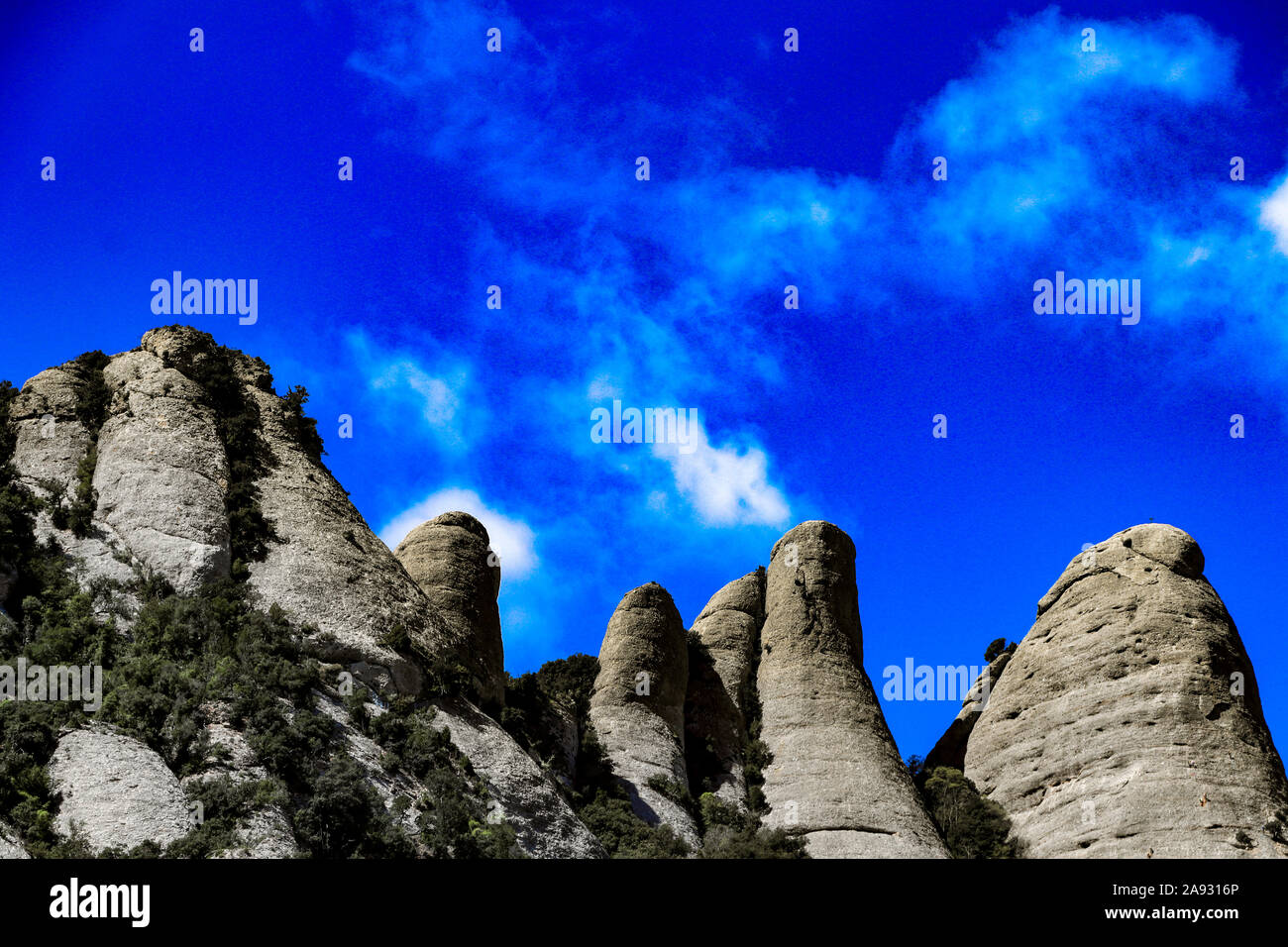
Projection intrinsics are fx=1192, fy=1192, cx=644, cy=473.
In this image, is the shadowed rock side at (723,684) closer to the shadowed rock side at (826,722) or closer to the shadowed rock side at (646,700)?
the shadowed rock side at (826,722)

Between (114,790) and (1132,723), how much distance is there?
3103 cm

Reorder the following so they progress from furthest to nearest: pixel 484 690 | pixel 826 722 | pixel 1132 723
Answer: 1. pixel 826 722
2. pixel 1132 723
3. pixel 484 690

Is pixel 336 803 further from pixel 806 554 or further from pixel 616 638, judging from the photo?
pixel 806 554

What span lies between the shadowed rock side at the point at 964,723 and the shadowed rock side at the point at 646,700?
1122 centimetres

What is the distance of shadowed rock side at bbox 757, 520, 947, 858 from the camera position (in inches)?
1513

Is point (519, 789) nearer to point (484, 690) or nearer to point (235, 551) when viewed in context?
point (484, 690)

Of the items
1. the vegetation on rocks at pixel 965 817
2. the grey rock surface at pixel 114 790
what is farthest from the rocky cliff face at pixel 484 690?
the vegetation on rocks at pixel 965 817

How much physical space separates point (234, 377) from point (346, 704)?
49.9 ft

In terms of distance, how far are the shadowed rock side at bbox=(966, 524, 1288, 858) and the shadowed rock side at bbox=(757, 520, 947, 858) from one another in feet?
14.3

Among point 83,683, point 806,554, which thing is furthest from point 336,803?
point 806,554

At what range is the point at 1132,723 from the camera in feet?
128

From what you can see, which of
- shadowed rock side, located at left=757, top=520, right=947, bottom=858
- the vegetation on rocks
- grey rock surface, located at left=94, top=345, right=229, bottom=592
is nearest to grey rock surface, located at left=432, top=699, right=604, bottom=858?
grey rock surface, located at left=94, top=345, right=229, bottom=592

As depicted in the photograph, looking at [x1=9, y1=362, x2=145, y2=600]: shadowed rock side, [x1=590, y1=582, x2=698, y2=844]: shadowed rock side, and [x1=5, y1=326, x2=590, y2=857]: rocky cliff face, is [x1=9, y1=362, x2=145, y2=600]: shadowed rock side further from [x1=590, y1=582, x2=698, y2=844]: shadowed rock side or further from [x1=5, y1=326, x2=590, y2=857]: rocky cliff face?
[x1=590, y1=582, x2=698, y2=844]: shadowed rock side

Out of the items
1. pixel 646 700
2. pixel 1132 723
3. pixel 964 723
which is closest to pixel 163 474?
pixel 646 700
